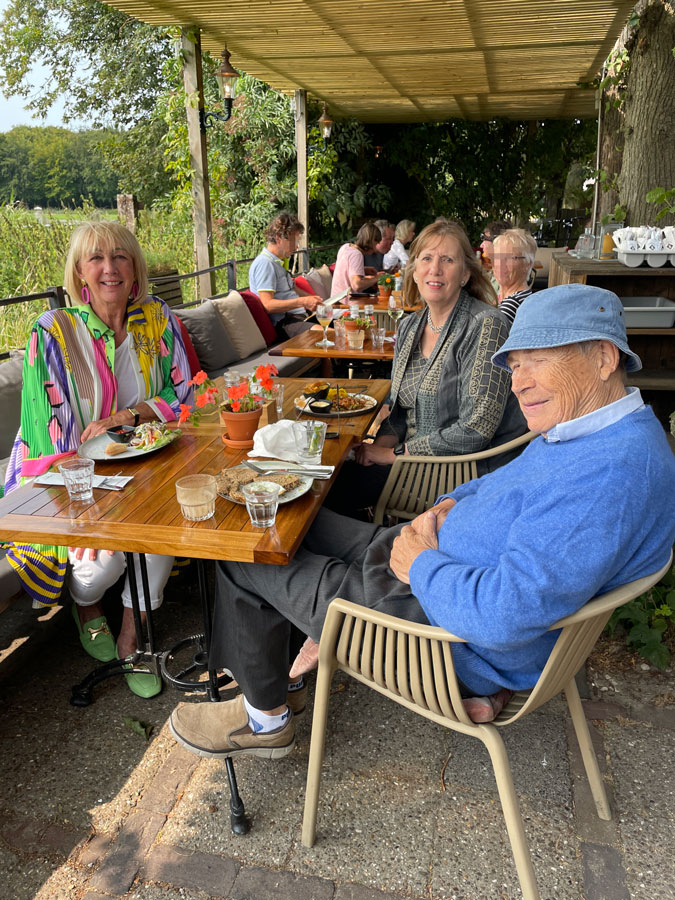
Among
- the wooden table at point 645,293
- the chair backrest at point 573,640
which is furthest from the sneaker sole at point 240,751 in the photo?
the wooden table at point 645,293

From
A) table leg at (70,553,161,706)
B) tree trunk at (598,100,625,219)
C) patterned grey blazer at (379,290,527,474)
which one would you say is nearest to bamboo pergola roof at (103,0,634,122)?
tree trunk at (598,100,625,219)

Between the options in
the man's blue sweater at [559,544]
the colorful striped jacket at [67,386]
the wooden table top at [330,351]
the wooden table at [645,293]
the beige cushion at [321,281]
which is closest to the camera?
the man's blue sweater at [559,544]

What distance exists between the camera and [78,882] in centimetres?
162

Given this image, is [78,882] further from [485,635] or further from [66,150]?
[66,150]

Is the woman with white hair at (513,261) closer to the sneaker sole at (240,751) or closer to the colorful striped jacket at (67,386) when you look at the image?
the colorful striped jacket at (67,386)

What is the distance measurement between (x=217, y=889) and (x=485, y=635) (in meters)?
0.94

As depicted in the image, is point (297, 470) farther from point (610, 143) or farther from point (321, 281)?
point (610, 143)

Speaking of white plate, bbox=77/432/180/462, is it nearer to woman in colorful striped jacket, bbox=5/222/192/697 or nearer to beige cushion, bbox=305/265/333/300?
woman in colorful striped jacket, bbox=5/222/192/697

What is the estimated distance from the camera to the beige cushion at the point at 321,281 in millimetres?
7539

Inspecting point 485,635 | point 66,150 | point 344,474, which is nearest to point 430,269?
point 344,474

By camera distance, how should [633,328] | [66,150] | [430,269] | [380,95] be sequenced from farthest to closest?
[66,150] < [380,95] < [633,328] < [430,269]

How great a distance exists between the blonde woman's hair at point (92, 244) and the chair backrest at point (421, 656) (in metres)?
1.70

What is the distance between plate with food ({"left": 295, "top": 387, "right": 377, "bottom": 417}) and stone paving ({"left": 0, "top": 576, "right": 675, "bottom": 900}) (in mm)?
958

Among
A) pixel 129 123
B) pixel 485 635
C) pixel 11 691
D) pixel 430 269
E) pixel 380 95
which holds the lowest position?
pixel 11 691
